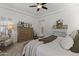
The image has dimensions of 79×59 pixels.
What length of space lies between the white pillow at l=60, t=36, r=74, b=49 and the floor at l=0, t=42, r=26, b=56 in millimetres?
471

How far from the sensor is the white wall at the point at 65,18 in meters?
1.23

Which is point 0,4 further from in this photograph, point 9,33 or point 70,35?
point 70,35

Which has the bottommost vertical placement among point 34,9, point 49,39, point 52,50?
point 52,50

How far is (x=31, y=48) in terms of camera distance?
4.18 feet

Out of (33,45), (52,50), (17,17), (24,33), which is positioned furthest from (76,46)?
(17,17)

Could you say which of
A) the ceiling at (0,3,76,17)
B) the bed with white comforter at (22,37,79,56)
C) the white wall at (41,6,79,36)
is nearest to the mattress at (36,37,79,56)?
the bed with white comforter at (22,37,79,56)

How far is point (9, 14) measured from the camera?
121 cm

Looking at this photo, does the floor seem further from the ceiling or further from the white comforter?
the ceiling

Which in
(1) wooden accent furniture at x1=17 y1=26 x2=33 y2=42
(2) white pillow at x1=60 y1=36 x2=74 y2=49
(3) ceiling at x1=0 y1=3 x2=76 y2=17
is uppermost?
(3) ceiling at x1=0 y1=3 x2=76 y2=17

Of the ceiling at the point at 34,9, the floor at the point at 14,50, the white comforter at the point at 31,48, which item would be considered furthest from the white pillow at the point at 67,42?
the floor at the point at 14,50

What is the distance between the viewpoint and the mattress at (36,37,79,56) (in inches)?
48.4

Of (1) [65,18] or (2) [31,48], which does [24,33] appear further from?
(1) [65,18]

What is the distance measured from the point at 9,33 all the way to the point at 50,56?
1.85 ft

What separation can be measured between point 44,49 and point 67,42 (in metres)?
0.29
